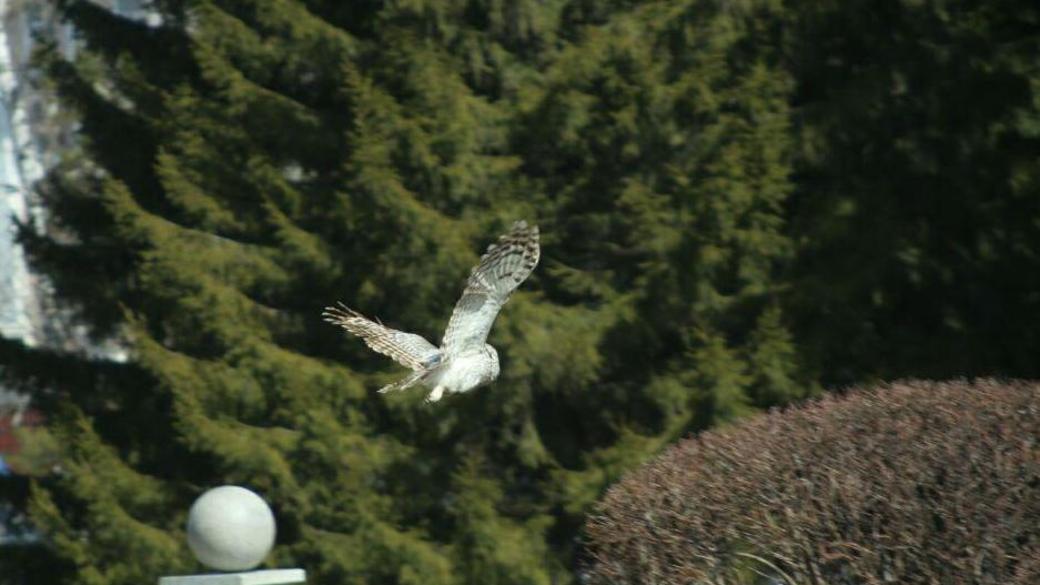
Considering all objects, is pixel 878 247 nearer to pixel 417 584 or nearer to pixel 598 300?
pixel 598 300

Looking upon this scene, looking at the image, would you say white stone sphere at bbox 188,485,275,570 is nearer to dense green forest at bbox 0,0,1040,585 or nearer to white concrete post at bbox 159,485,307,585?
white concrete post at bbox 159,485,307,585

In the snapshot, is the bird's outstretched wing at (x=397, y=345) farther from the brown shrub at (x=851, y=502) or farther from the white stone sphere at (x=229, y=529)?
the brown shrub at (x=851, y=502)

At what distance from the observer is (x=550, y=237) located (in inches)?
520

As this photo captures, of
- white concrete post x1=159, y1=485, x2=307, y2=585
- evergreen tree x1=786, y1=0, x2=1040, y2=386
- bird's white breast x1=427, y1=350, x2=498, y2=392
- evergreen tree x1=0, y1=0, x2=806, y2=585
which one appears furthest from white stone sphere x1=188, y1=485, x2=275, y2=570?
evergreen tree x1=786, y1=0, x2=1040, y2=386

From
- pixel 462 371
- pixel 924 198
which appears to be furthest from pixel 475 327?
pixel 924 198

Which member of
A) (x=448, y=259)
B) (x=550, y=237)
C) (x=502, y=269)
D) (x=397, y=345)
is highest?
(x=502, y=269)

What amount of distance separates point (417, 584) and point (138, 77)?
5350 millimetres

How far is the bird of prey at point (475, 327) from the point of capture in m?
7.77

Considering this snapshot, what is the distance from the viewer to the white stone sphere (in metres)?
8.59

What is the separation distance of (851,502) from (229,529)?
3.74 metres

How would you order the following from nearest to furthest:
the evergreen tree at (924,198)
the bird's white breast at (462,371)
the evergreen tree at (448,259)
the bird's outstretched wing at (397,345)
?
the bird's white breast at (462,371) < the bird's outstretched wing at (397,345) < the evergreen tree at (448,259) < the evergreen tree at (924,198)

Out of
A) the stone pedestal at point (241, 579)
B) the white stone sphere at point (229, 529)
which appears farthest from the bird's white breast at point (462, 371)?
the stone pedestal at point (241, 579)

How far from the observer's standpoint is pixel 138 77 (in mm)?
15156

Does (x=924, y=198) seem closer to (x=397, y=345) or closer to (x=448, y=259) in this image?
(x=448, y=259)
